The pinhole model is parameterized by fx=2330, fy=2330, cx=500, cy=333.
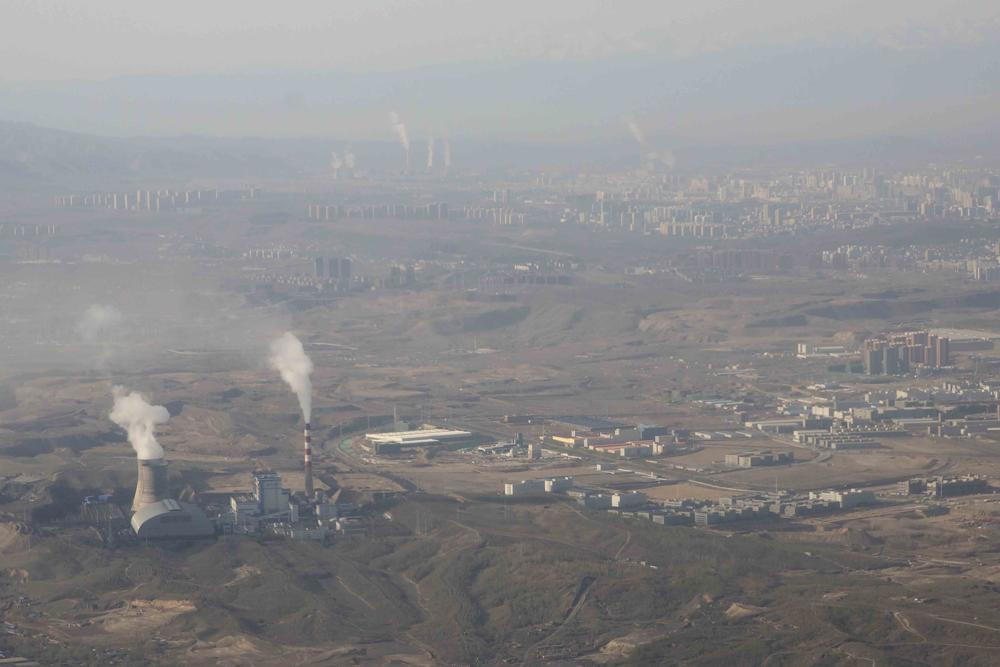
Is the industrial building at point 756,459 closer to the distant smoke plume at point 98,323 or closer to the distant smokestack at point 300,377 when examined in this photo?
the distant smokestack at point 300,377

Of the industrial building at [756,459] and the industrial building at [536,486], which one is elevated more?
the industrial building at [536,486]

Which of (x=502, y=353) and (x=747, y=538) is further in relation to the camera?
(x=502, y=353)

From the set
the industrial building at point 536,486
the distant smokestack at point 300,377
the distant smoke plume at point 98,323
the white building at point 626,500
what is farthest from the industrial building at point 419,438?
the distant smoke plume at point 98,323

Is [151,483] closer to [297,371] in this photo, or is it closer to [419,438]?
[297,371]

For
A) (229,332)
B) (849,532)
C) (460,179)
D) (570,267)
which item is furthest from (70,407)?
(460,179)

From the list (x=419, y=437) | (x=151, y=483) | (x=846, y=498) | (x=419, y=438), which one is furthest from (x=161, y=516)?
(x=419, y=437)

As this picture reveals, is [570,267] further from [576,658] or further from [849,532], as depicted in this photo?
[576,658]

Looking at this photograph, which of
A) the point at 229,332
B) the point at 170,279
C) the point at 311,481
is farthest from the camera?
the point at 170,279
